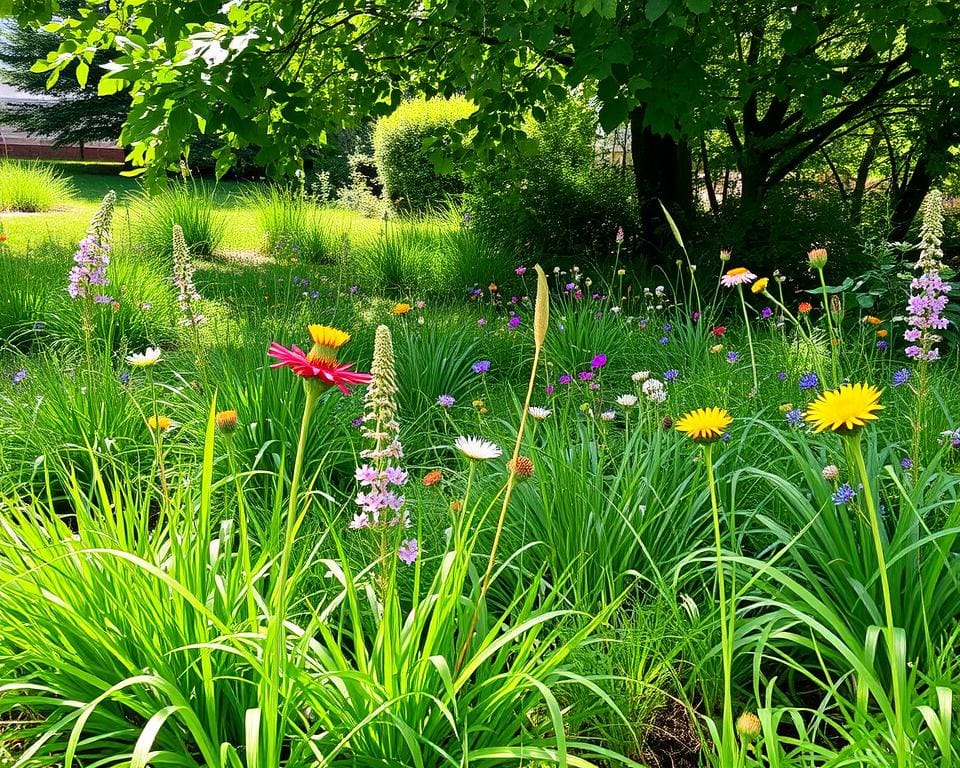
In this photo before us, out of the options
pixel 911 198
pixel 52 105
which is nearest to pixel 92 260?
pixel 911 198

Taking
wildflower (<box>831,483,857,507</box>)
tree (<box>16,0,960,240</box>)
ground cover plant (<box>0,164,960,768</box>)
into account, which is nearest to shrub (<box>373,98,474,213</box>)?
tree (<box>16,0,960,240</box>)

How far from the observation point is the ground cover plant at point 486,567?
128 cm

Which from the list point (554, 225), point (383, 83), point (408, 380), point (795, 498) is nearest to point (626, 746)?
point (795, 498)

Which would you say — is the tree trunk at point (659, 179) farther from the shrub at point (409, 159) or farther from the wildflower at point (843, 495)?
the shrub at point (409, 159)

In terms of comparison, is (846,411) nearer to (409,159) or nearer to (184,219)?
(184,219)

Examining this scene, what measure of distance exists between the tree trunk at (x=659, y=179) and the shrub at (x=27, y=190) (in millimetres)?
9785

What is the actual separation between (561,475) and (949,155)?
700 centimetres

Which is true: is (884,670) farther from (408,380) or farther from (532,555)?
(408,380)

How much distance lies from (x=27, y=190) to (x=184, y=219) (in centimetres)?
539

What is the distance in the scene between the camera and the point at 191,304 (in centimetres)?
262

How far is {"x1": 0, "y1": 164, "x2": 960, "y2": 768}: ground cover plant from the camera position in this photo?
4.20 ft

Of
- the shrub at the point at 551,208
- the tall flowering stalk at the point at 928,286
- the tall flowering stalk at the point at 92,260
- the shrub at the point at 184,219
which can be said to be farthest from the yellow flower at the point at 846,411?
the shrub at the point at 184,219

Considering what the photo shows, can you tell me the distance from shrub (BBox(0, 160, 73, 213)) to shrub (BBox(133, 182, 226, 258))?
4244mm

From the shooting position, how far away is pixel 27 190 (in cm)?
1176
